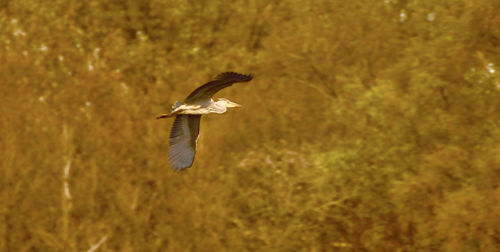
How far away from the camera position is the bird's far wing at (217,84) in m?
8.36

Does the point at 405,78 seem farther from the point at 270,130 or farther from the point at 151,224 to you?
the point at 151,224

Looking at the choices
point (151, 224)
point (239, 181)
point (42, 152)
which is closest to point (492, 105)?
point (239, 181)

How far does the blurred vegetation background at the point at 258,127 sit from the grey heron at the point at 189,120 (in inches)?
128

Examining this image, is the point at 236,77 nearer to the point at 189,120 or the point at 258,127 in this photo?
the point at 189,120

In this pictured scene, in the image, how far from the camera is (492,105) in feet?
45.8

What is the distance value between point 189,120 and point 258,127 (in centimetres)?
474

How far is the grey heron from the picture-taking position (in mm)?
9523

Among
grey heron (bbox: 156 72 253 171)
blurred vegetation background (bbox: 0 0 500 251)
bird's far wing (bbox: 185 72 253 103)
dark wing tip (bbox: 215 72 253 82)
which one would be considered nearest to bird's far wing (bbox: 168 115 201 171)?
grey heron (bbox: 156 72 253 171)

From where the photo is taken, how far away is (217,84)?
9.02 meters

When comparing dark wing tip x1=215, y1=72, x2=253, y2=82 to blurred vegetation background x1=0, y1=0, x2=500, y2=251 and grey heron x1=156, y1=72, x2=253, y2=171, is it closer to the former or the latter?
grey heron x1=156, y1=72, x2=253, y2=171

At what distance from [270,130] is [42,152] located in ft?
9.55

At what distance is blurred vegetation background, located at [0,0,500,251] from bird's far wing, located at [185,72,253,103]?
3.81 m

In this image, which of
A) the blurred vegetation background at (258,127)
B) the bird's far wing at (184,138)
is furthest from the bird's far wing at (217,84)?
the blurred vegetation background at (258,127)

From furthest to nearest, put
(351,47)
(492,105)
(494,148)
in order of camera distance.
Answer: (351,47)
(492,105)
(494,148)
